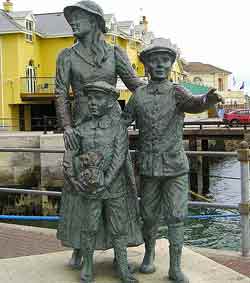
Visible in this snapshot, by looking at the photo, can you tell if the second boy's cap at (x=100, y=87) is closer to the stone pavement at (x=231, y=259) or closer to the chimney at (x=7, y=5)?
the stone pavement at (x=231, y=259)

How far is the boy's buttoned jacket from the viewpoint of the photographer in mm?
3895

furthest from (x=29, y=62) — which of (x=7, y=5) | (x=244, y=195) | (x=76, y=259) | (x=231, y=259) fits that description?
(x=76, y=259)

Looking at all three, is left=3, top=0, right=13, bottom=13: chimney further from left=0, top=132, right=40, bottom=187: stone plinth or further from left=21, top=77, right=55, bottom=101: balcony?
left=0, top=132, right=40, bottom=187: stone plinth

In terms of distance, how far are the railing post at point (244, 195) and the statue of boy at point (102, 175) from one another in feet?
6.52

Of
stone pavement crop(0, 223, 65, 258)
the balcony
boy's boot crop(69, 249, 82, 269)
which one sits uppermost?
the balcony

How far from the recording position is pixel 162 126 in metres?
3.92

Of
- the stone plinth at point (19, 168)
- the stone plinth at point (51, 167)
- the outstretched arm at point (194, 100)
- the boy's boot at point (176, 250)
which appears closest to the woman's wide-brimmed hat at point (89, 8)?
the outstretched arm at point (194, 100)

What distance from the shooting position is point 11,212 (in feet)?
54.5

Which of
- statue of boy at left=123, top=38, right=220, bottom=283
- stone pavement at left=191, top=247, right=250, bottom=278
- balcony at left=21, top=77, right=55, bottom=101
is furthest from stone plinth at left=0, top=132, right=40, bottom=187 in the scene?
statue of boy at left=123, top=38, right=220, bottom=283

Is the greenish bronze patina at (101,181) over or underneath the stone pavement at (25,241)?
over

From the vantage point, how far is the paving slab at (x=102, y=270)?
4.01m

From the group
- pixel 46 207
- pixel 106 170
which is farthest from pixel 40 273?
pixel 46 207

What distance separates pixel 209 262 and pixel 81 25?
232 cm

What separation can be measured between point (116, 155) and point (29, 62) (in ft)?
96.2
